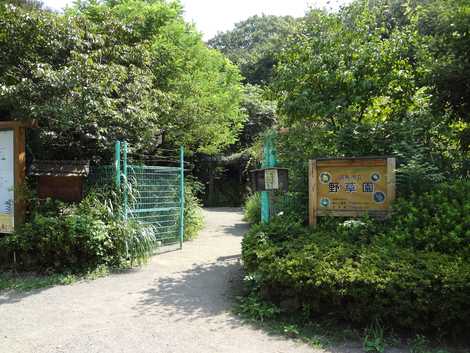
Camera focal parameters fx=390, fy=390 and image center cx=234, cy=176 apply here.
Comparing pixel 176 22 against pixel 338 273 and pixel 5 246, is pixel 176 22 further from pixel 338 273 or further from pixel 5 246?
pixel 338 273

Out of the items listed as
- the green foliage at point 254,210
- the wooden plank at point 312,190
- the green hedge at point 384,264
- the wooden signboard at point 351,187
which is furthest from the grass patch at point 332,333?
the green foliage at point 254,210

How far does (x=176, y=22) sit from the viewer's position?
1128 cm

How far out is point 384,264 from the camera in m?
4.00

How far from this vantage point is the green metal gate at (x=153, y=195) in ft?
22.6

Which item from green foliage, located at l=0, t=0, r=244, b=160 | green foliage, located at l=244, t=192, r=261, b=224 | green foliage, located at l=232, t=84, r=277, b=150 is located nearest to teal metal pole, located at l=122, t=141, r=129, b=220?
green foliage, located at l=0, t=0, r=244, b=160

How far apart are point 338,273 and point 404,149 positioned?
235cm

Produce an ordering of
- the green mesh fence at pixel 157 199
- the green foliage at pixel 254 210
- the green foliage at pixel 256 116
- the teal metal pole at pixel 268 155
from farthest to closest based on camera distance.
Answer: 1. the green foliage at pixel 256 116
2. the green foliage at pixel 254 210
3. the green mesh fence at pixel 157 199
4. the teal metal pole at pixel 268 155

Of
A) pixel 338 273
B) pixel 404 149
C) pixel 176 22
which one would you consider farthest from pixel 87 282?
pixel 176 22

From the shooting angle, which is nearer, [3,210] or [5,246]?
[5,246]

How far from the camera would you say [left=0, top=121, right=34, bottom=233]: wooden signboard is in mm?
6559

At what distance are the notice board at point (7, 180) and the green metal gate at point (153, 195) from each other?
1.74 m

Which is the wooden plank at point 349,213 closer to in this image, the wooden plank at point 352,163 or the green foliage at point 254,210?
the wooden plank at point 352,163

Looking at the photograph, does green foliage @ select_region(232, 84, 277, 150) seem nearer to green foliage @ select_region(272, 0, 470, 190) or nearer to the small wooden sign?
green foliage @ select_region(272, 0, 470, 190)

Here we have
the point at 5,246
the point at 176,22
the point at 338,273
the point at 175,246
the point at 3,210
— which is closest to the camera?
the point at 338,273
